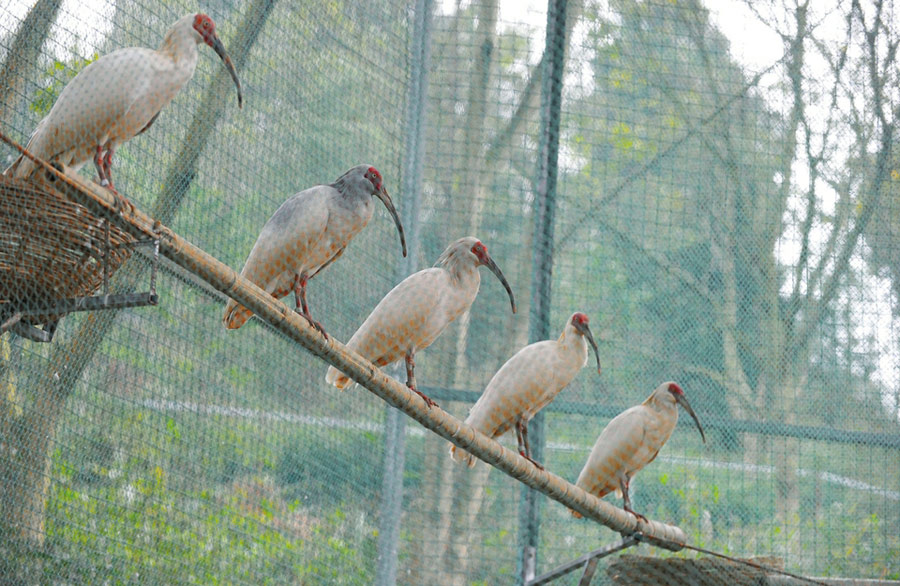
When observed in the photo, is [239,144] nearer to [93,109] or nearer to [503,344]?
[93,109]

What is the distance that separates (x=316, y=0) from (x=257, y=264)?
4.51 feet

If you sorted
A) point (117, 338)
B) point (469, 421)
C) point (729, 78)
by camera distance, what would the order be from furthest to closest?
1. point (729, 78)
2. point (469, 421)
3. point (117, 338)

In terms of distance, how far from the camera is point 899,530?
194 inches

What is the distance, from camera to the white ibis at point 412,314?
3.43m

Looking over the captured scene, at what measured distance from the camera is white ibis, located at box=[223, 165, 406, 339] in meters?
3.14

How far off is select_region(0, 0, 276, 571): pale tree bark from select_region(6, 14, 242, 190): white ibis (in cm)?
58

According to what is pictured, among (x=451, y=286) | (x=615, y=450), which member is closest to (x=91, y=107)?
(x=451, y=286)

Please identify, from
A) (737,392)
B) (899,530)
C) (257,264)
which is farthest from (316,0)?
(899,530)

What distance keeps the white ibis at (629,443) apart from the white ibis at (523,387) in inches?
18.4

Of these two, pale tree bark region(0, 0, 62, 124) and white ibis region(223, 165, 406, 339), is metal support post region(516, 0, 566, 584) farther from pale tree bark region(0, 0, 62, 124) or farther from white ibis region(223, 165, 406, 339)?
pale tree bark region(0, 0, 62, 124)

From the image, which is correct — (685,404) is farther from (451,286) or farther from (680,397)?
(451,286)

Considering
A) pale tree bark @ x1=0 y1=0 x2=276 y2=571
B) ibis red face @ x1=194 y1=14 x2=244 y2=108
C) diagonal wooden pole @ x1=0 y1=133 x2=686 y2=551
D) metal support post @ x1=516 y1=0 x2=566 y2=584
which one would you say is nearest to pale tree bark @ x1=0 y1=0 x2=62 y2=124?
ibis red face @ x1=194 y1=14 x2=244 y2=108

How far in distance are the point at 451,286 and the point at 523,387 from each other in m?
0.48

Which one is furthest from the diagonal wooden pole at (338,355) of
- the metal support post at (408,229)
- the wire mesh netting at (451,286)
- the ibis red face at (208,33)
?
the metal support post at (408,229)
